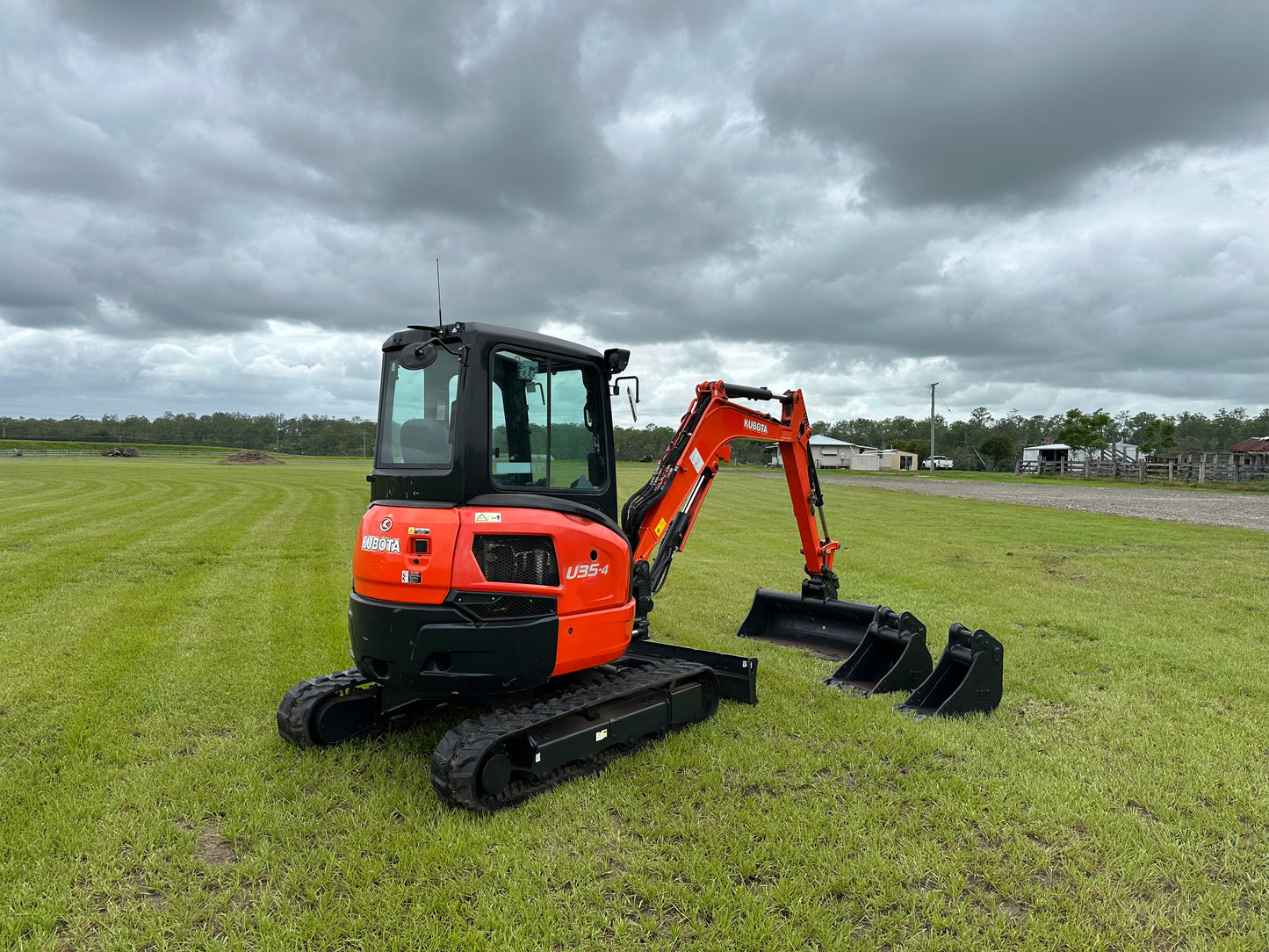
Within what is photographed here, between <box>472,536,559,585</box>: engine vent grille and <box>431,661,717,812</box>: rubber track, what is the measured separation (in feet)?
2.79

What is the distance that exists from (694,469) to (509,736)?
9.73ft

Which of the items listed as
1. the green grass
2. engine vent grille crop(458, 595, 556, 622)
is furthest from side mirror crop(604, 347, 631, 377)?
the green grass

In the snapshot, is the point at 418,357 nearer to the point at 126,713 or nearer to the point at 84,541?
the point at 126,713

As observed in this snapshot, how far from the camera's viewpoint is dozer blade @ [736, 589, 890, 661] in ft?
27.1

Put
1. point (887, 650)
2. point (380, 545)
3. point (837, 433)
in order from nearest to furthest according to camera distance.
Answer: point (380, 545) → point (887, 650) → point (837, 433)

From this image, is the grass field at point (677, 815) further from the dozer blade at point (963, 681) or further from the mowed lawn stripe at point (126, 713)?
the dozer blade at point (963, 681)

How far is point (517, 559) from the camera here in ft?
16.1

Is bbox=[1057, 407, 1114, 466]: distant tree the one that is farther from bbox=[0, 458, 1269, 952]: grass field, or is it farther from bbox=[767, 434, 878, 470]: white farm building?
bbox=[0, 458, 1269, 952]: grass field

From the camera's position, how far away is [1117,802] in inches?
188

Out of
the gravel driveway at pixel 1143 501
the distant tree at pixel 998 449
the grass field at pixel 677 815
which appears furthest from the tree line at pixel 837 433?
the grass field at pixel 677 815

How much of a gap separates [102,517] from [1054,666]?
2060 centimetres

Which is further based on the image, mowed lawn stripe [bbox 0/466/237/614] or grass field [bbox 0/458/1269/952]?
mowed lawn stripe [bbox 0/466/237/614]

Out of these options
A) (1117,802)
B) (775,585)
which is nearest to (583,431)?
(1117,802)

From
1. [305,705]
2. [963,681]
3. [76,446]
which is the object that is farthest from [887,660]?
[76,446]
